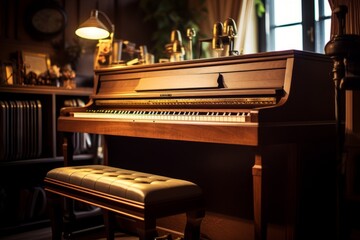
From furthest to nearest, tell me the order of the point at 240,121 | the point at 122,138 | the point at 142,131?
the point at 122,138, the point at 142,131, the point at 240,121

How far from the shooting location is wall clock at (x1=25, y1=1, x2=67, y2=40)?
12.4ft

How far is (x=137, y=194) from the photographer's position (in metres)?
1.92

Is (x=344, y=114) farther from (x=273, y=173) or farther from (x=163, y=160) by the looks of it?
(x=163, y=160)

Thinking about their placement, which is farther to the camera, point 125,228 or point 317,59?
point 125,228

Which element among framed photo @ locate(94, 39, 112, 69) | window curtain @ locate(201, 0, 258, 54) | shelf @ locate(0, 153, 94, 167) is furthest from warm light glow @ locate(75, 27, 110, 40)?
window curtain @ locate(201, 0, 258, 54)

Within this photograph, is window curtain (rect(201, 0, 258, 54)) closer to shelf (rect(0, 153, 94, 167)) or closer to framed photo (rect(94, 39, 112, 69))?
framed photo (rect(94, 39, 112, 69))

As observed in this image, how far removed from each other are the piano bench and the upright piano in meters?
0.27

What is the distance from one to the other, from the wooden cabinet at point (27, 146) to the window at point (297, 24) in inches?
70.3

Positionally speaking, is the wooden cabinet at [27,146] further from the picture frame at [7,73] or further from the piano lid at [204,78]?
the piano lid at [204,78]

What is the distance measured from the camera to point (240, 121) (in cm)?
198

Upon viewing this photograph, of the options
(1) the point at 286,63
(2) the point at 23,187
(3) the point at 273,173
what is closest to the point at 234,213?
(3) the point at 273,173

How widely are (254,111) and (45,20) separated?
2633 millimetres

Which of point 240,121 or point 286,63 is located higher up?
point 286,63

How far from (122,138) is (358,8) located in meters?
1.89
